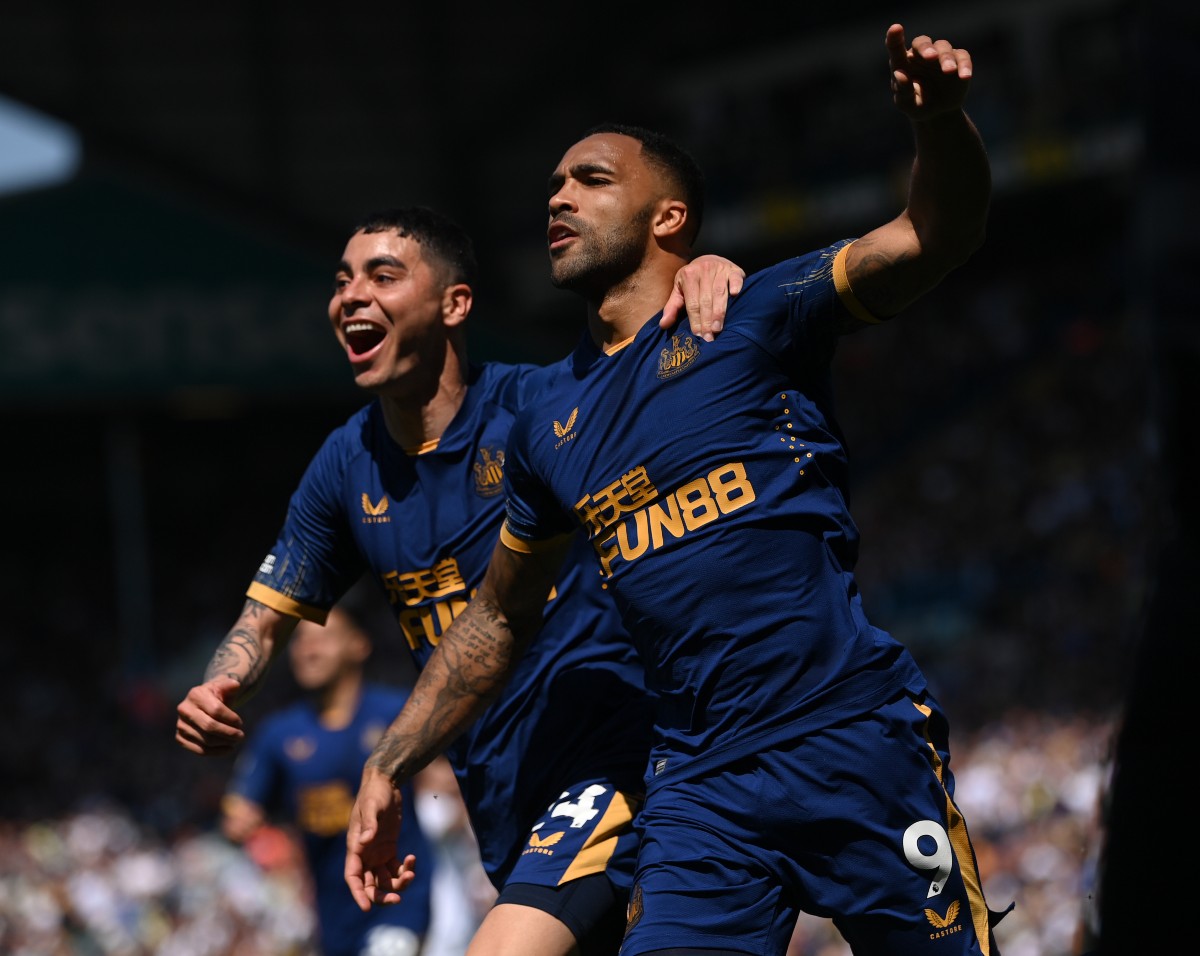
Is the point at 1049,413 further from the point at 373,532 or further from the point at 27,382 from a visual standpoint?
the point at 373,532

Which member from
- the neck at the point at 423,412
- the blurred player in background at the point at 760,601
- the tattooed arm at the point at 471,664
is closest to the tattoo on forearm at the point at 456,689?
the tattooed arm at the point at 471,664

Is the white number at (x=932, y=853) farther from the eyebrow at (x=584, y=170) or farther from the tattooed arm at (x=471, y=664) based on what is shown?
the eyebrow at (x=584, y=170)

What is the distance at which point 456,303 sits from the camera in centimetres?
512

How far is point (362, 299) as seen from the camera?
4.95 meters

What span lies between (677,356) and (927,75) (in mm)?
953

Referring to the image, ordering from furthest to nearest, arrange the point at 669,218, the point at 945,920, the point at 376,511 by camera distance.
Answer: the point at 376,511 < the point at 669,218 < the point at 945,920

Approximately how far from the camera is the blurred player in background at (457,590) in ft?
14.3

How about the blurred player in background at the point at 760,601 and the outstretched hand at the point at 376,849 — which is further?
the outstretched hand at the point at 376,849

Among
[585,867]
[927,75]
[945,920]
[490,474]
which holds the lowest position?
[945,920]

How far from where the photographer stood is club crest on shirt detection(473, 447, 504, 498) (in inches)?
191

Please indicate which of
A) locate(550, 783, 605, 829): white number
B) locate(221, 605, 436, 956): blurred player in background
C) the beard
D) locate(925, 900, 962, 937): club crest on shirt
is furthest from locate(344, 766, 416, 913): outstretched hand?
locate(221, 605, 436, 956): blurred player in background

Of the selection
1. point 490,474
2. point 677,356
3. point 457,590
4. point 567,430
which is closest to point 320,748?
point 457,590

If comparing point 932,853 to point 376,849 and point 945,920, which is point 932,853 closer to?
point 945,920

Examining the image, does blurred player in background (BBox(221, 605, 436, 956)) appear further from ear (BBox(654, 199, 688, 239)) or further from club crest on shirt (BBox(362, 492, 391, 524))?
ear (BBox(654, 199, 688, 239))
